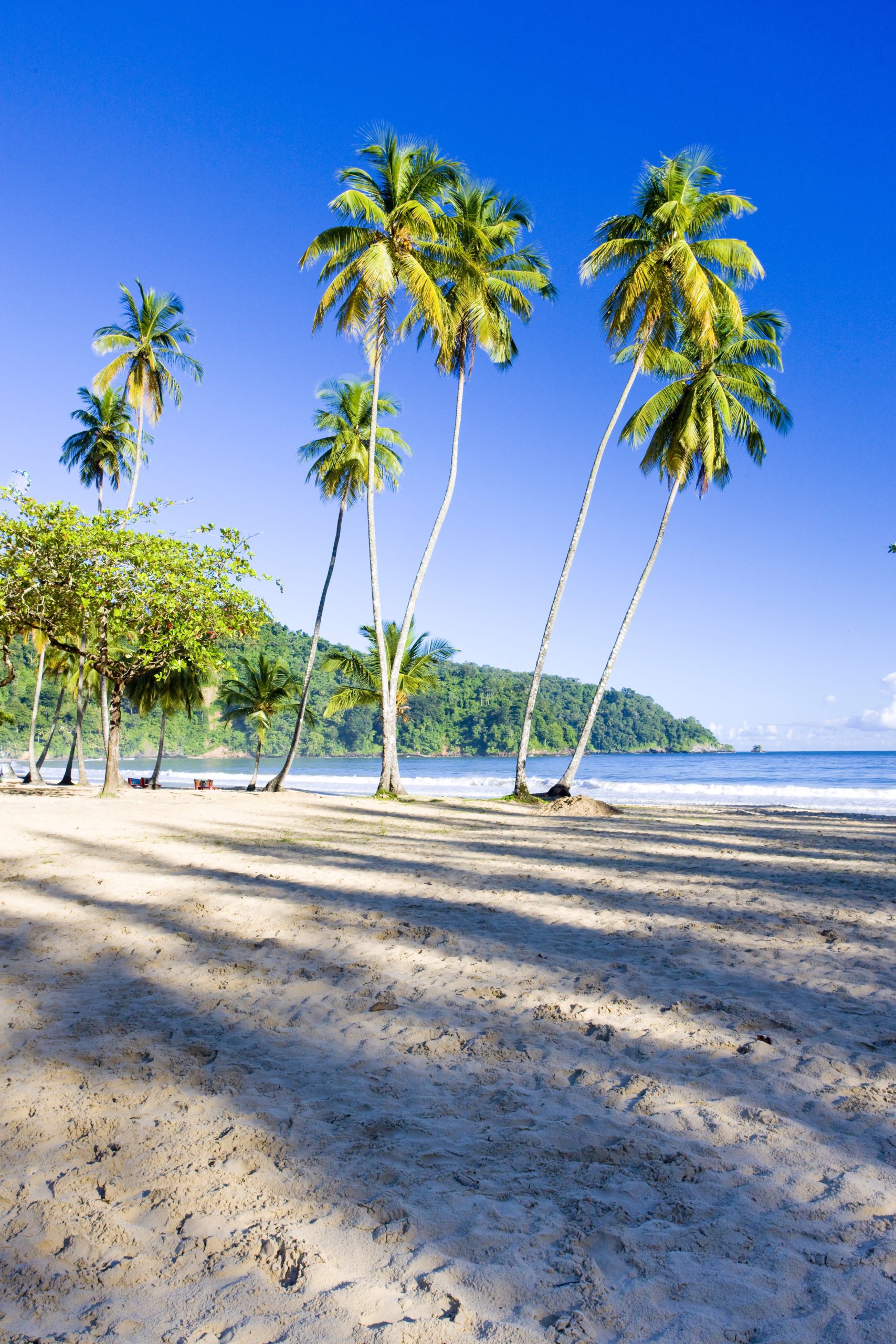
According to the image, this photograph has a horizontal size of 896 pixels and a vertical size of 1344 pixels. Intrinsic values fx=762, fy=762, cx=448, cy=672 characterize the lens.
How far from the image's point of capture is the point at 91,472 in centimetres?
2495

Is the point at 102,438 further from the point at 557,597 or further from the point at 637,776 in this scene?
the point at 637,776

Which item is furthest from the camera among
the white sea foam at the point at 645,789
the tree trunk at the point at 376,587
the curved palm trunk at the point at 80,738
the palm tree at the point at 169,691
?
the white sea foam at the point at 645,789

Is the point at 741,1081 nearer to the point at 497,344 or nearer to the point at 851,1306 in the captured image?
the point at 851,1306

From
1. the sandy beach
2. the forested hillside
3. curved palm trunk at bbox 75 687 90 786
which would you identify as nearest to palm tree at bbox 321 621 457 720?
curved palm trunk at bbox 75 687 90 786

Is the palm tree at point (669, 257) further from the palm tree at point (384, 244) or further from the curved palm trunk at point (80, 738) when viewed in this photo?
the curved palm trunk at point (80, 738)

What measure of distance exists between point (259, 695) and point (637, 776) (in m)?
34.6

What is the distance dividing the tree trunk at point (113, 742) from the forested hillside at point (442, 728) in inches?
2202

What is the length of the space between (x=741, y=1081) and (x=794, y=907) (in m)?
3.66

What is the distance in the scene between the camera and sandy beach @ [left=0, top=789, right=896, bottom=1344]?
192 centimetres

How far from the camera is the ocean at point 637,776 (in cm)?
3494

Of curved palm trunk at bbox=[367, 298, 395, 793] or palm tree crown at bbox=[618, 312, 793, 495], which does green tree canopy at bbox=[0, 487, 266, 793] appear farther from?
palm tree crown at bbox=[618, 312, 793, 495]

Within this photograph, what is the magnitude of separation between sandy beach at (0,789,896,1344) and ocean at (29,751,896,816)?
19939 millimetres

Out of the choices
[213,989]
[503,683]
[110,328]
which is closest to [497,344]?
[110,328]

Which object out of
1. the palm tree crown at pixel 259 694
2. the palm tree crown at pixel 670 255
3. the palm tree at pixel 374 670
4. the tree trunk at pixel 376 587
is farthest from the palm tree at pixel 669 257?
the palm tree crown at pixel 259 694
